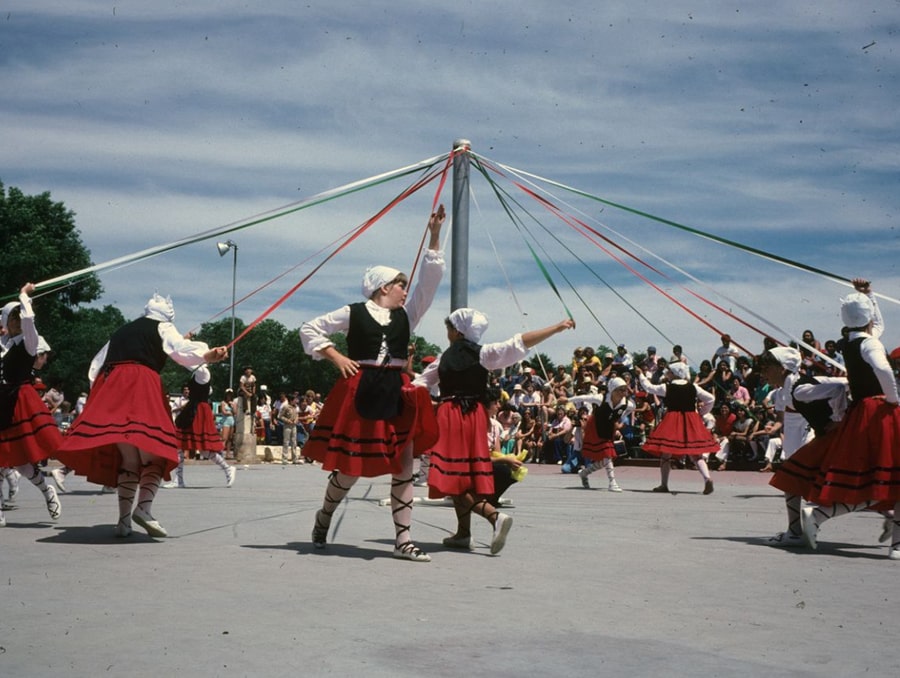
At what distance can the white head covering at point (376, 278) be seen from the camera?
6777 mm

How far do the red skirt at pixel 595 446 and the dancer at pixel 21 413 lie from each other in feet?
26.9

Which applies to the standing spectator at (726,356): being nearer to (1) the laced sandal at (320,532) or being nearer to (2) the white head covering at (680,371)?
(2) the white head covering at (680,371)

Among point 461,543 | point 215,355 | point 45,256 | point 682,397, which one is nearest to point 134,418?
point 215,355

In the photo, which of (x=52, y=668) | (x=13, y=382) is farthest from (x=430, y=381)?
(x=52, y=668)

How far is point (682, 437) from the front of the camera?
13828 millimetres

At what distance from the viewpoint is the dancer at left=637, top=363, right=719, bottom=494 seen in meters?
13.8

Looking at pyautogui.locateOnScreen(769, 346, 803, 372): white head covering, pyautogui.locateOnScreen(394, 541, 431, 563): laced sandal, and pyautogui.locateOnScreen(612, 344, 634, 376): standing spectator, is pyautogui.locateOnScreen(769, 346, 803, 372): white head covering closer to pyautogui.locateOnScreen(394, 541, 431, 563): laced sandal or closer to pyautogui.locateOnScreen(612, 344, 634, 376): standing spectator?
pyautogui.locateOnScreen(394, 541, 431, 563): laced sandal

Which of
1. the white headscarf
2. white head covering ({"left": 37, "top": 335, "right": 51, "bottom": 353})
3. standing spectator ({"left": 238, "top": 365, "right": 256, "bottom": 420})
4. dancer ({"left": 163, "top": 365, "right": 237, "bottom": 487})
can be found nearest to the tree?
standing spectator ({"left": 238, "top": 365, "right": 256, "bottom": 420})

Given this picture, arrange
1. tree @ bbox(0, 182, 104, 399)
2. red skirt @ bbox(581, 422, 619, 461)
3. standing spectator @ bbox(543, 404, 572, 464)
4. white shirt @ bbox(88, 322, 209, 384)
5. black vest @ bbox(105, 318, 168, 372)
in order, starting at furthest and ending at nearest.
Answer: tree @ bbox(0, 182, 104, 399), standing spectator @ bbox(543, 404, 572, 464), red skirt @ bbox(581, 422, 619, 461), black vest @ bbox(105, 318, 168, 372), white shirt @ bbox(88, 322, 209, 384)

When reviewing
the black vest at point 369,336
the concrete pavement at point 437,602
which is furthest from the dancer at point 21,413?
the black vest at point 369,336

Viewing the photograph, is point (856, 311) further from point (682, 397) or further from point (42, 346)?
point (682, 397)

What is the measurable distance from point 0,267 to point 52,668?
41765 mm

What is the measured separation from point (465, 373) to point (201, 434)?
314 inches

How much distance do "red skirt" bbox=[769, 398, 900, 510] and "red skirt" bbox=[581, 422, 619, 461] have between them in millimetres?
7281
